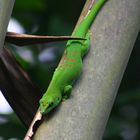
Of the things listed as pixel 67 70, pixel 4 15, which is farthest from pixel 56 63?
pixel 4 15

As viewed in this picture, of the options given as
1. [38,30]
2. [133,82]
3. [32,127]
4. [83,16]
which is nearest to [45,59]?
[38,30]

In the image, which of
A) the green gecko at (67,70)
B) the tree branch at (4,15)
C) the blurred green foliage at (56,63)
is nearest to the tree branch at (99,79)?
the green gecko at (67,70)

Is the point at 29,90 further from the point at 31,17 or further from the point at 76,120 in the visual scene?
the point at 31,17

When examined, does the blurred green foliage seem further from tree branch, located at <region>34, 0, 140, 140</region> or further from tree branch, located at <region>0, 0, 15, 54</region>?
tree branch, located at <region>0, 0, 15, 54</region>

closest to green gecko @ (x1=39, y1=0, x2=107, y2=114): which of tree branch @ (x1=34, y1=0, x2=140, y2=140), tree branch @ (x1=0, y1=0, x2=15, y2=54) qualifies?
tree branch @ (x1=34, y1=0, x2=140, y2=140)

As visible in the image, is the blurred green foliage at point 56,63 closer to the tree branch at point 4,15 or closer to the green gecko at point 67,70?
the green gecko at point 67,70

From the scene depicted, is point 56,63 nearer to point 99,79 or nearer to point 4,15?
point 99,79
